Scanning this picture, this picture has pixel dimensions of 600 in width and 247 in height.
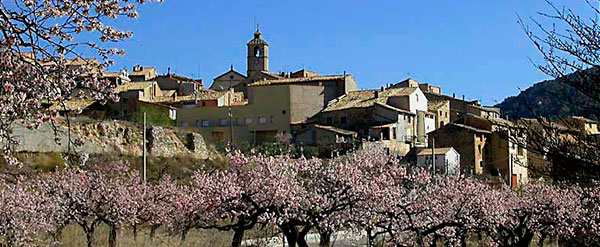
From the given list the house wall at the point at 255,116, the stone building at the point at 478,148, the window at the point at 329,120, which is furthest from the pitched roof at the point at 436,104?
the house wall at the point at 255,116

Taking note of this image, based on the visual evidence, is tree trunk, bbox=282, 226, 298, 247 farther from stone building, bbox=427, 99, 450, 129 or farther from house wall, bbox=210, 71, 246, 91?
house wall, bbox=210, 71, 246, 91

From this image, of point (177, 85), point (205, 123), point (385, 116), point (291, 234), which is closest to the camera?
point (291, 234)

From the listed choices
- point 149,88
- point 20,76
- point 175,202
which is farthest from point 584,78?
point 149,88

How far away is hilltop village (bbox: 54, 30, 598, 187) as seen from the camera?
2319 inches

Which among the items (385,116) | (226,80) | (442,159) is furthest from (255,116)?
(226,80)

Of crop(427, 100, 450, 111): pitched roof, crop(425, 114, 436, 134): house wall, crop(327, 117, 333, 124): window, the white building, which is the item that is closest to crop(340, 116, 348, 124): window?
crop(327, 117, 333, 124): window

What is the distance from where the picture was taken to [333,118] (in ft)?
211

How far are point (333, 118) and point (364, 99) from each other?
3.41 m

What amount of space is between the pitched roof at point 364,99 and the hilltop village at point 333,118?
8 cm

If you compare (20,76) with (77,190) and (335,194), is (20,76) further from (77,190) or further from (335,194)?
(77,190)

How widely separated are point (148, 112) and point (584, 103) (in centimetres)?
5324

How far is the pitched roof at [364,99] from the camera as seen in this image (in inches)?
2532

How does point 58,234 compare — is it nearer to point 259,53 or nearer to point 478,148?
point 478,148

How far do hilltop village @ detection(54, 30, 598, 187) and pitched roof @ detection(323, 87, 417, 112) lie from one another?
81 mm
